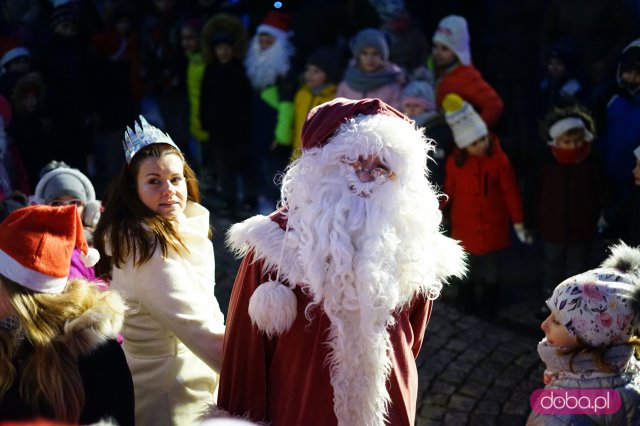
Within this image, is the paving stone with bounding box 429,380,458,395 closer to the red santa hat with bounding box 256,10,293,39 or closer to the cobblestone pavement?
the cobblestone pavement

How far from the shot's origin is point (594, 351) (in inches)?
127

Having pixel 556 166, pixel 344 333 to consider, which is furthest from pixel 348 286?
pixel 556 166

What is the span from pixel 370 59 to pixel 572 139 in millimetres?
2120

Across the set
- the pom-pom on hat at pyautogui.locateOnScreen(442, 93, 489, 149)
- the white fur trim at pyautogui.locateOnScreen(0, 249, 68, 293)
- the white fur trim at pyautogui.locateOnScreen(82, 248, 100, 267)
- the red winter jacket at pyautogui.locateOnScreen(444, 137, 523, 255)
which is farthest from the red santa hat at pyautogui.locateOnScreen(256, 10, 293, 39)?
the white fur trim at pyautogui.locateOnScreen(0, 249, 68, 293)

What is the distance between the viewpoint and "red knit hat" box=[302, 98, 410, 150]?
3.36m

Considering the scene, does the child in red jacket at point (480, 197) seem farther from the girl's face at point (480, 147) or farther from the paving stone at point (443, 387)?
the paving stone at point (443, 387)

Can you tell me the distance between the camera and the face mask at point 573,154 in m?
6.65

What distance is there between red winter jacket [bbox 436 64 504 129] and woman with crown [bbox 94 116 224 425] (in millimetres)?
3793

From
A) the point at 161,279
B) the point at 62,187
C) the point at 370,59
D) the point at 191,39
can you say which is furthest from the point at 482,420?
the point at 191,39

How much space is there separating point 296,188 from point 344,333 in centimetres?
57

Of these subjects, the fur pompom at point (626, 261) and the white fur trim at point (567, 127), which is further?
the white fur trim at point (567, 127)

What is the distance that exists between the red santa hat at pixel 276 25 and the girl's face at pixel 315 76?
0.74 meters

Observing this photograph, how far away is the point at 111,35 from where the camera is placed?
10.2 m

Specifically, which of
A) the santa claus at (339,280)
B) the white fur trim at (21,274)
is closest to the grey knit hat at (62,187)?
the santa claus at (339,280)
